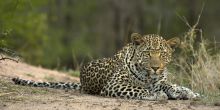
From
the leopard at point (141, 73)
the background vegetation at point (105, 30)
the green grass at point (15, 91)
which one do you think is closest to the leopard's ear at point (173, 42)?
the leopard at point (141, 73)

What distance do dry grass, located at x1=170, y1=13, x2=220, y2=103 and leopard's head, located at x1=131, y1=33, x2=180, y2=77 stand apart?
4.68 ft

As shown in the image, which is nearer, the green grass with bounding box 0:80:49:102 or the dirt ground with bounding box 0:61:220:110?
the dirt ground with bounding box 0:61:220:110

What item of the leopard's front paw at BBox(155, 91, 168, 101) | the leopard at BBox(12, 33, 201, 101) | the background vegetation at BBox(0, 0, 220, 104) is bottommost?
the leopard's front paw at BBox(155, 91, 168, 101)

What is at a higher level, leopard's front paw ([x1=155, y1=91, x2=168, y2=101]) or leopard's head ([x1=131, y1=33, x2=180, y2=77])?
leopard's head ([x1=131, y1=33, x2=180, y2=77])

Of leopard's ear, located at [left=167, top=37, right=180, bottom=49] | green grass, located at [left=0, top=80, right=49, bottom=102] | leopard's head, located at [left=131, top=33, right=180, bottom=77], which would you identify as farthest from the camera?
leopard's ear, located at [left=167, top=37, right=180, bottom=49]

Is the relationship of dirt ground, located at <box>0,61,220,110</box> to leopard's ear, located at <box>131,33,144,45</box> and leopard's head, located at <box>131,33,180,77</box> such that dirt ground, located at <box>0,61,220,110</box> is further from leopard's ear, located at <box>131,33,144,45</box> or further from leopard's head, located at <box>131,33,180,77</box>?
leopard's ear, located at <box>131,33,144,45</box>

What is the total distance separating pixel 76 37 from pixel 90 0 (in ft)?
10.1

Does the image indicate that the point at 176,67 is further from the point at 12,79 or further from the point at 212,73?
the point at 12,79

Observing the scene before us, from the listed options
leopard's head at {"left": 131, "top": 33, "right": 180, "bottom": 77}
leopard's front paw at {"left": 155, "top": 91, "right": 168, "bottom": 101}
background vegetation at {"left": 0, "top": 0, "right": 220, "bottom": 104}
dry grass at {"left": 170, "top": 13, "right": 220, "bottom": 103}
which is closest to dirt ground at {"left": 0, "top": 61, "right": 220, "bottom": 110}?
leopard's front paw at {"left": 155, "top": 91, "right": 168, "bottom": 101}

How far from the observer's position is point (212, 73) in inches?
610

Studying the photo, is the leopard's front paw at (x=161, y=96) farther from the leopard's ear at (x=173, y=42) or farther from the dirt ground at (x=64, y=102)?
the leopard's ear at (x=173, y=42)

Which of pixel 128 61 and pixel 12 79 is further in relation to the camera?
pixel 12 79

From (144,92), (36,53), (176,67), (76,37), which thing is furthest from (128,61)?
(76,37)

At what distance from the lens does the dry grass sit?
49.2ft
